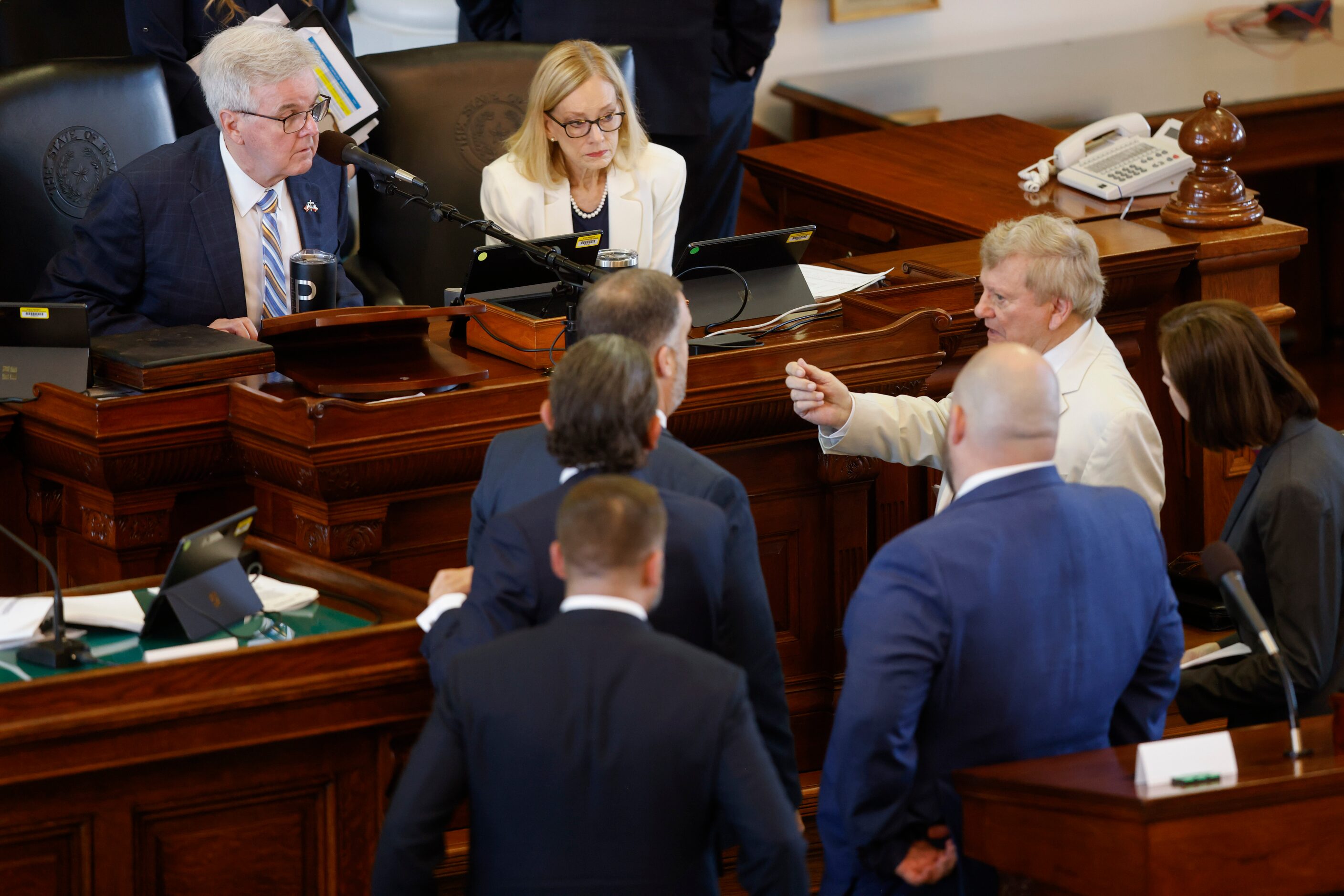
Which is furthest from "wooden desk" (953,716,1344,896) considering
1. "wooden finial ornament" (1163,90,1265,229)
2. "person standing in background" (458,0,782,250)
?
"person standing in background" (458,0,782,250)

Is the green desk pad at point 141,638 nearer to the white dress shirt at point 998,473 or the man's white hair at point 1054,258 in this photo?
the white dress shirt at point 998,473

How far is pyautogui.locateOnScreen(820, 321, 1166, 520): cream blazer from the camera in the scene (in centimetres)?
277

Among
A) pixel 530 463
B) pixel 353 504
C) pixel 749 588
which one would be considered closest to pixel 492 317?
pixel 353 504

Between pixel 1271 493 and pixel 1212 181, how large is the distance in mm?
1635

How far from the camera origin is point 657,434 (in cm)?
205

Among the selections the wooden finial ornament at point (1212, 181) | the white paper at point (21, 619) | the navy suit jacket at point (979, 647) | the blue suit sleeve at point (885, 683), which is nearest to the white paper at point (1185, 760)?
the navy suit jacket at point (979, 647)

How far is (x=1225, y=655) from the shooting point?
276 centimetres

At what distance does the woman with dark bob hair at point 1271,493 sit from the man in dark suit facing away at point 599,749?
1057 mm

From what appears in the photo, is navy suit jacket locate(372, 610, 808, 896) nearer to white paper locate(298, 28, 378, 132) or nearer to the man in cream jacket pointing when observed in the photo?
the man in cream jacket pointing

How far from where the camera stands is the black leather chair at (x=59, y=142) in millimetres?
3771

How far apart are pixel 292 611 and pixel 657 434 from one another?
58 centimetres

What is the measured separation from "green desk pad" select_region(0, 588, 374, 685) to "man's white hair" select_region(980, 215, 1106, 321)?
129cm

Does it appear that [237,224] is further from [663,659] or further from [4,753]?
[663,659]

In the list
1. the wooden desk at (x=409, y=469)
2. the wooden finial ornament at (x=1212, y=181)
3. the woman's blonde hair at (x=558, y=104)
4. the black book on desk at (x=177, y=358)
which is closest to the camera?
the wooden desk at (x=409, y=469)
